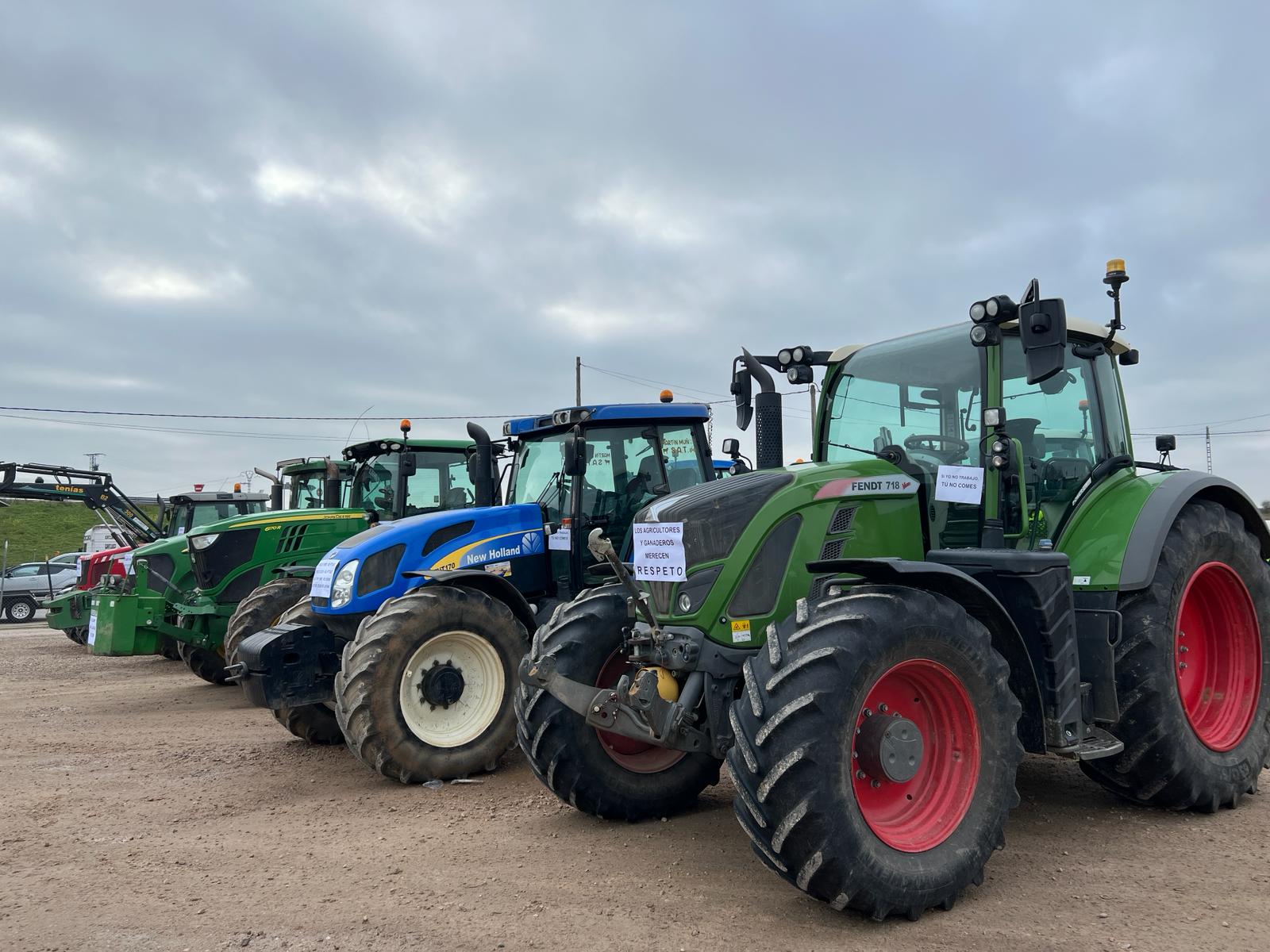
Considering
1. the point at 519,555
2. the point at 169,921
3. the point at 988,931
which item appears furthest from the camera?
the point at 519,555

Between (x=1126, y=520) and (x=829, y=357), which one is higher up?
(x=829, y=357)

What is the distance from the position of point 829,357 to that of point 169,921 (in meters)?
4.24

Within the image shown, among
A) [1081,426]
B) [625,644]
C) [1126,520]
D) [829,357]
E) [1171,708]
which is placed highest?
[829,357]

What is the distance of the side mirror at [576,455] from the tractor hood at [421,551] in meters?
0.64

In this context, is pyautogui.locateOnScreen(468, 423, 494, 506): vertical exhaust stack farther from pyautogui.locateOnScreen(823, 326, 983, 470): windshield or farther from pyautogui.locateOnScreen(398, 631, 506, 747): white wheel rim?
pyautogui.locateOnScreen(823, 326, 983, 470): windshield

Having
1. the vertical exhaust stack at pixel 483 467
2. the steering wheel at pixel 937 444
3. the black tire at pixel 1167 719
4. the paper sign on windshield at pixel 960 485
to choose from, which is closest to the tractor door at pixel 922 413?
the steering wheel at pixel 937 444

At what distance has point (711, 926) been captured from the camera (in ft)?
11.8

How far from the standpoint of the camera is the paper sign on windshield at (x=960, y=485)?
184 inches

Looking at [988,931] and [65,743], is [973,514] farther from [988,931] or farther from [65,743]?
[65,743]

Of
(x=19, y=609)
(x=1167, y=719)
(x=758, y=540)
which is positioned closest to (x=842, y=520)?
(x=758, y=540)

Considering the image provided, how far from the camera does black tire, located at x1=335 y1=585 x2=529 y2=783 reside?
609 cm

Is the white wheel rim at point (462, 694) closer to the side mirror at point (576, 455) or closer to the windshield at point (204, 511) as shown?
the side mirror at point (576, 455)

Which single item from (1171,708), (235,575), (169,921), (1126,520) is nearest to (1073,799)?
(1171,708)

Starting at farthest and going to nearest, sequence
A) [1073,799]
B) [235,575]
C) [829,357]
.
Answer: [235,575], [829,357], [1073,799]
